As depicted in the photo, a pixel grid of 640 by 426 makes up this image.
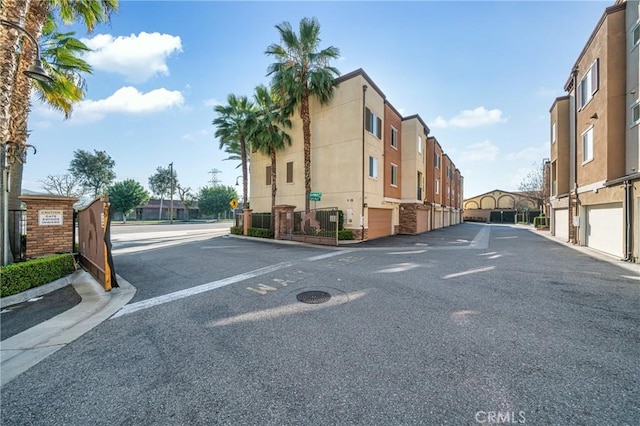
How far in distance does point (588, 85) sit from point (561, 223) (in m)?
9.50

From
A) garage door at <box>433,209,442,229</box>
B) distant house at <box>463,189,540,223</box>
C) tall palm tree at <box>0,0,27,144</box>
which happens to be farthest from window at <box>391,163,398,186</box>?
distant house at <box>463,189,540,223</box>

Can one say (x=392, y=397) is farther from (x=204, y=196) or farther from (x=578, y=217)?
(x=204, y=196)

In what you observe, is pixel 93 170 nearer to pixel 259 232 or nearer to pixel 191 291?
pixel 259 232

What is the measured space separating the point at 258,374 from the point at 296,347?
2.28ft

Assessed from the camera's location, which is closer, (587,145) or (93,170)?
(587,145)

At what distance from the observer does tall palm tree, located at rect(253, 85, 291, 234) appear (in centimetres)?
1866

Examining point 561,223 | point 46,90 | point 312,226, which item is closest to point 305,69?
point 312,226

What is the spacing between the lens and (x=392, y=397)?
254 cm

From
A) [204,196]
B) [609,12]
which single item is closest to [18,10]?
[609,12]

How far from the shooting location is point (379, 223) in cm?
1880

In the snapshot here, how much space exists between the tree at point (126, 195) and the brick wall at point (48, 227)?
4036cm

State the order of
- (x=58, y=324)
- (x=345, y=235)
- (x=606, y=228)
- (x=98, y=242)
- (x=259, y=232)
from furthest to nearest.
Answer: (x=259, y=232), (x=345, y=235), (x=606, y=228), (x=98, y=242), (x=58, y=324)

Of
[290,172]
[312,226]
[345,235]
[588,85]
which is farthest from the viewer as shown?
[290,172]

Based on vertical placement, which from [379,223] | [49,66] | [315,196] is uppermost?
[49,66]
